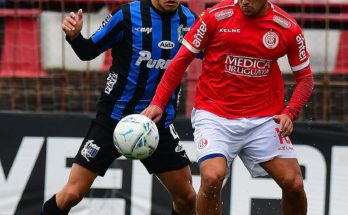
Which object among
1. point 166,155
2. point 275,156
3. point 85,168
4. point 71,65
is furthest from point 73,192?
point 71,65

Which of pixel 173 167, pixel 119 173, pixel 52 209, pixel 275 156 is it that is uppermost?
pixel 275 156

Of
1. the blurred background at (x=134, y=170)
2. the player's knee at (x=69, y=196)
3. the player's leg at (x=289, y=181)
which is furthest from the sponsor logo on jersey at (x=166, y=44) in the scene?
the blurred background at (x=134, y=170)

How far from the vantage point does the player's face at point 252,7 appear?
682cm

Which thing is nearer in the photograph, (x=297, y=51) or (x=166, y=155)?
(x=297, y=51)

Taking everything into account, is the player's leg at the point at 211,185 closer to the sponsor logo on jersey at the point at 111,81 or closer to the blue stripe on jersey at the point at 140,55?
the blue stripe on jersey at the point at 140,55

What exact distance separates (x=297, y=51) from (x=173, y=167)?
1231 mm

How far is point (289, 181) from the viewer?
273 inches

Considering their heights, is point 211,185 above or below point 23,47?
below

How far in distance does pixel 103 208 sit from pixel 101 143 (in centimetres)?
134

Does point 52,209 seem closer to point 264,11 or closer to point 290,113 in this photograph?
point 290,113

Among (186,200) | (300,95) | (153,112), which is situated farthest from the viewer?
(186,200)

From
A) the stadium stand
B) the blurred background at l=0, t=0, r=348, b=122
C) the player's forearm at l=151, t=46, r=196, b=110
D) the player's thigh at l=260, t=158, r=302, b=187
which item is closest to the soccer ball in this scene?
the player's forearm at l=151, t=46, r=196, b=110

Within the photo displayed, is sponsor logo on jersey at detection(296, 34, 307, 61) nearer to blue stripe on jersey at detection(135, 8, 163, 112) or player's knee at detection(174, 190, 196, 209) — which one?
blue stripe on jersey at detection(135, 8, 163, 112)

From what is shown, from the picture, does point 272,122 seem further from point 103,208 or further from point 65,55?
point 65,55
